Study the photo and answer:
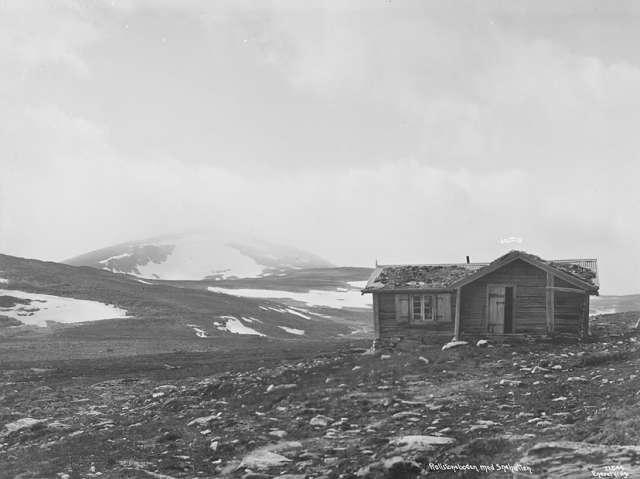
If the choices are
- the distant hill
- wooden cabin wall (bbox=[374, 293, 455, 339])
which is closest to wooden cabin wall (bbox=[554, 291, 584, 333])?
wooden cabin wall (bbox=[374, 293, 455, 339])

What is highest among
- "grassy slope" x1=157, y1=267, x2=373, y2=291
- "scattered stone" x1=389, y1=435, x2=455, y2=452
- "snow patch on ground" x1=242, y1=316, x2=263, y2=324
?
"grassy slope" x1=157, y1=267, x2=373, y2=291

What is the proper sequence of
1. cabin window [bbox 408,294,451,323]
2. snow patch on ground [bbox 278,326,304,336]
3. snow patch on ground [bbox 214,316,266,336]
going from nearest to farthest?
cabin window [bbox 408,294,451,323] < snow patch on ground [bbox 214,316,266,336] < snow patch on ground [bbox 278,326,304,336]

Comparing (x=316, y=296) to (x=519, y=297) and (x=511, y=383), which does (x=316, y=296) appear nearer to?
(x=519, y=297)

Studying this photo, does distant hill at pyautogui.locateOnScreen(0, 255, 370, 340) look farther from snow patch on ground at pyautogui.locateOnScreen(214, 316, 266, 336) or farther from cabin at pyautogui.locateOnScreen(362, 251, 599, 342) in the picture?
cabin at pyautogui.locateOnScreen(362, 251, 599, 342)

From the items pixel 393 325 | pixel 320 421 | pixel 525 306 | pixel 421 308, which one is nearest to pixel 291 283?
pixel 393 325

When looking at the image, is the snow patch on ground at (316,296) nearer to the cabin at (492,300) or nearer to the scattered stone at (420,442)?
the cabin at (492,300)

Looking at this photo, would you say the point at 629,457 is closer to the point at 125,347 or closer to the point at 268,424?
the point at 268,424
